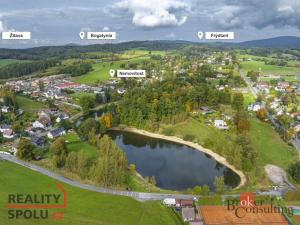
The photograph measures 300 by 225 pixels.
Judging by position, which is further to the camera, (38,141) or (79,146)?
(38,141)

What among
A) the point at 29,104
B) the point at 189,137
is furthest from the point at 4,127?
the point at 189,137

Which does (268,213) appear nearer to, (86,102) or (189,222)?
(189,222)

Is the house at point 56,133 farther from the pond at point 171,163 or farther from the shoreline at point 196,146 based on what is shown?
the shoreline at point 196,146

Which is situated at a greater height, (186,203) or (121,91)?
(121,91)

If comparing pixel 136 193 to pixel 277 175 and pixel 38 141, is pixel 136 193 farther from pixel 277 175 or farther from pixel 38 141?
pixel 38 141

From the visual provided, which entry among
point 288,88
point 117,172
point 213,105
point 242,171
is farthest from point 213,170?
point 288,88

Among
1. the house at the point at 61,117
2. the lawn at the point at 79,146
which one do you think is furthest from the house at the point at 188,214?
the house at the point at 61,117
